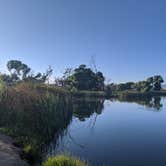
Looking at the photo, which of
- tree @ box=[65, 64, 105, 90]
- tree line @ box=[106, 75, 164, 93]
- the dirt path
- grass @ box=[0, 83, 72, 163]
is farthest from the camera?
tree line @ box=[106, 75, 164, 93]

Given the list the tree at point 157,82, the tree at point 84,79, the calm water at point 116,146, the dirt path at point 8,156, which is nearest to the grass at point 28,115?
the calm water at point 116,146

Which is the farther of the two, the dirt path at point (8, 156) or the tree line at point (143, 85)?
the tree line at point (143, 85)

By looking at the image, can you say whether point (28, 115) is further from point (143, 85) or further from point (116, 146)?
point (143, 85)

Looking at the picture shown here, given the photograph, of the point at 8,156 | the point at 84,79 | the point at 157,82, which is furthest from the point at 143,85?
the point at 8,156

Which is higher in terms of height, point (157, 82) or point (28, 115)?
point (157, 82)

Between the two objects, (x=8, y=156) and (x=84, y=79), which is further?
(x=84, y=79)

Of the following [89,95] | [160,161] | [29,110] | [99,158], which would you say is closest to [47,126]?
[29,110]

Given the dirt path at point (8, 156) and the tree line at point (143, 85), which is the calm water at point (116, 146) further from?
the tree line at point (143, 85)

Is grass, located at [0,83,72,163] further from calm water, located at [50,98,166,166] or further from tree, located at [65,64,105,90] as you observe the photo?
tree, located at [65,64,105,90]

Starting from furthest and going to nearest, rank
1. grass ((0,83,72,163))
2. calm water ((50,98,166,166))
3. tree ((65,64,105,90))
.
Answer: tree ((65,64,105,90)) → grass ((0,83,72,163)) → calm water ((50,98,166,166))

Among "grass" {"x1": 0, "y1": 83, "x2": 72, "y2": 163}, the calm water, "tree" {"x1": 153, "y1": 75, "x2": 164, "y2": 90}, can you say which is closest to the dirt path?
"grass" {"x1": 0, "y1": 83, "x2": 72, "y2": 163}

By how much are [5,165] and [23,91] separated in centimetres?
699

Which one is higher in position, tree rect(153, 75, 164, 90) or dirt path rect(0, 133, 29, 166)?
tree rect(153, 75, 164, 90)

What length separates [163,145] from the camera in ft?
33.4
